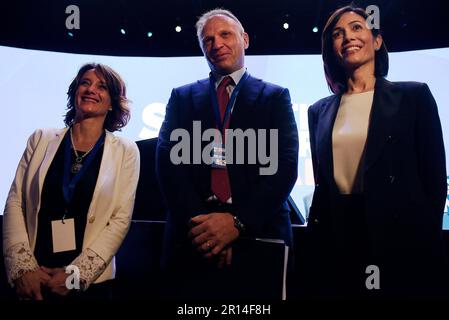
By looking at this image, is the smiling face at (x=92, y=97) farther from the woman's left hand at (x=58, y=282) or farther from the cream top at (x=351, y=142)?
the cream top at (x=351, y=142)

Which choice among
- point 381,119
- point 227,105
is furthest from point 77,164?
point 381,119

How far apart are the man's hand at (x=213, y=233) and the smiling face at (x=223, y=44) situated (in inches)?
31.5

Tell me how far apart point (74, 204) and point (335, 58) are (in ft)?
5.29

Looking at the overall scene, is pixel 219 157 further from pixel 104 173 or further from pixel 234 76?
pixel 104 173

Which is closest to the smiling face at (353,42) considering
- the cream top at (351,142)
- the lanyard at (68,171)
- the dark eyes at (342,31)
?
the dark eyes at (342,31)

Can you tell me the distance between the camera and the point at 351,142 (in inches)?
70.7

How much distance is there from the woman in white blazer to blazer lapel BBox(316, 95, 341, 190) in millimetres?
1039

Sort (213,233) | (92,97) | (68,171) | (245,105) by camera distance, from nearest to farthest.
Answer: (213,233), (245,105), (68,171), (92,97)

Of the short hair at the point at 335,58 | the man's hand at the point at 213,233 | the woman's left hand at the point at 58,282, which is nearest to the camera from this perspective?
the man's hand at the point at 213,233

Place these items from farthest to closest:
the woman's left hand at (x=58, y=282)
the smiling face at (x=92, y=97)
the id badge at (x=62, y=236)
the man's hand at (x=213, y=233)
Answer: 1. the smiling face at (x=92, y=97)
2. the id badge at (x=62, y=236)
3. the woman's left hand at (x=58, y=282)
4. the man's hand at (x=213, y=233)

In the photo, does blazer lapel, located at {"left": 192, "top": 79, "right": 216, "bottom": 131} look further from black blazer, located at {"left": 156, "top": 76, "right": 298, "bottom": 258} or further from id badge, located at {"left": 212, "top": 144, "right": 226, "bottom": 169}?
id badge, located at {"left": 212, "top": 144, "right": 226, "bottom": 169}

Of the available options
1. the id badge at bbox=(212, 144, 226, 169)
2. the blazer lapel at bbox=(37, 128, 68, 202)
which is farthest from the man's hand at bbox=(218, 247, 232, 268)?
the blazer lapel at bbox=(37, 128, 68, 202)

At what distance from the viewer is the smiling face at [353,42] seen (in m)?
1.88
